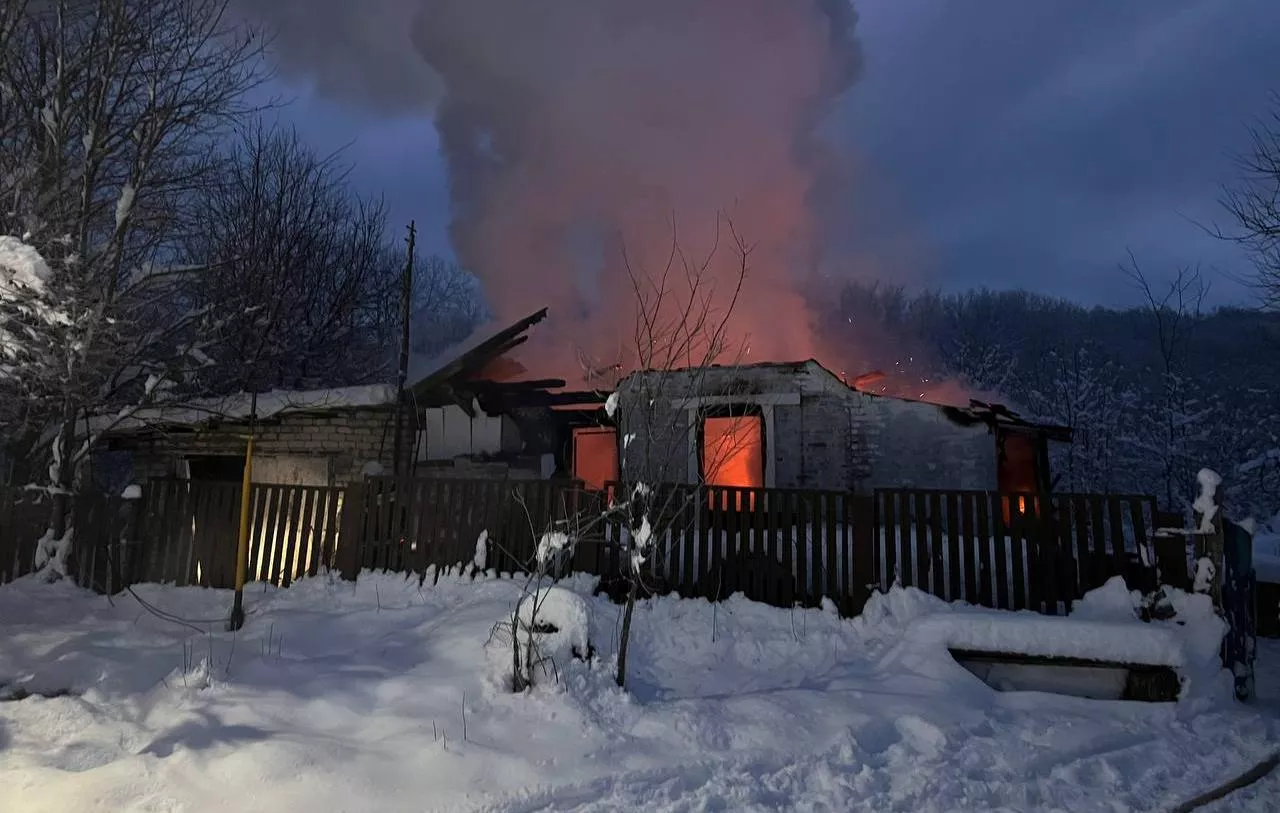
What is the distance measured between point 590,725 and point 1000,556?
4145 mm

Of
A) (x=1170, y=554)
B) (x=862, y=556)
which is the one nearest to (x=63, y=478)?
(x=862, y=556)

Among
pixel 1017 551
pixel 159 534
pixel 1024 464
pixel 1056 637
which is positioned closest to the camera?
pixel 1056 637

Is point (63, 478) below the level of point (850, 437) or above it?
below

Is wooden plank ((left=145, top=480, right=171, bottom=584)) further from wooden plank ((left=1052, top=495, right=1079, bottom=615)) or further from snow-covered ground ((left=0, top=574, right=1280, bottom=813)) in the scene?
wooden plank ((left=1052, top=495, right=1079, bottom=615))

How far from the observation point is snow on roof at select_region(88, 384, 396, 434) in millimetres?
10859

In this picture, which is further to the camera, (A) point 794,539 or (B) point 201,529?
(B) point 201,529

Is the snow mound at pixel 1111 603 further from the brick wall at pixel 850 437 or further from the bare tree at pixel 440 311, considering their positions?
the bare tree at pixel 440 311

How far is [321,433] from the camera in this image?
41.4 feet

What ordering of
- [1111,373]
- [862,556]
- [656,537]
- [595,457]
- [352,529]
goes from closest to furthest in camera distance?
[656,537] → [862,556] → [352,529] → [595,457] → [1111,373]

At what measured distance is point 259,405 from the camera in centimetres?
1175

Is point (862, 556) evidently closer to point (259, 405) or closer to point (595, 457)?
point (259, 405)

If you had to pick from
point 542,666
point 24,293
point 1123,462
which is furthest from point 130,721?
point 1123,462

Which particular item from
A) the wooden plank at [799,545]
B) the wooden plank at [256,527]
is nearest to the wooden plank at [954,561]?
the wooden plank at [799,545]

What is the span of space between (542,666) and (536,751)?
799 mm
